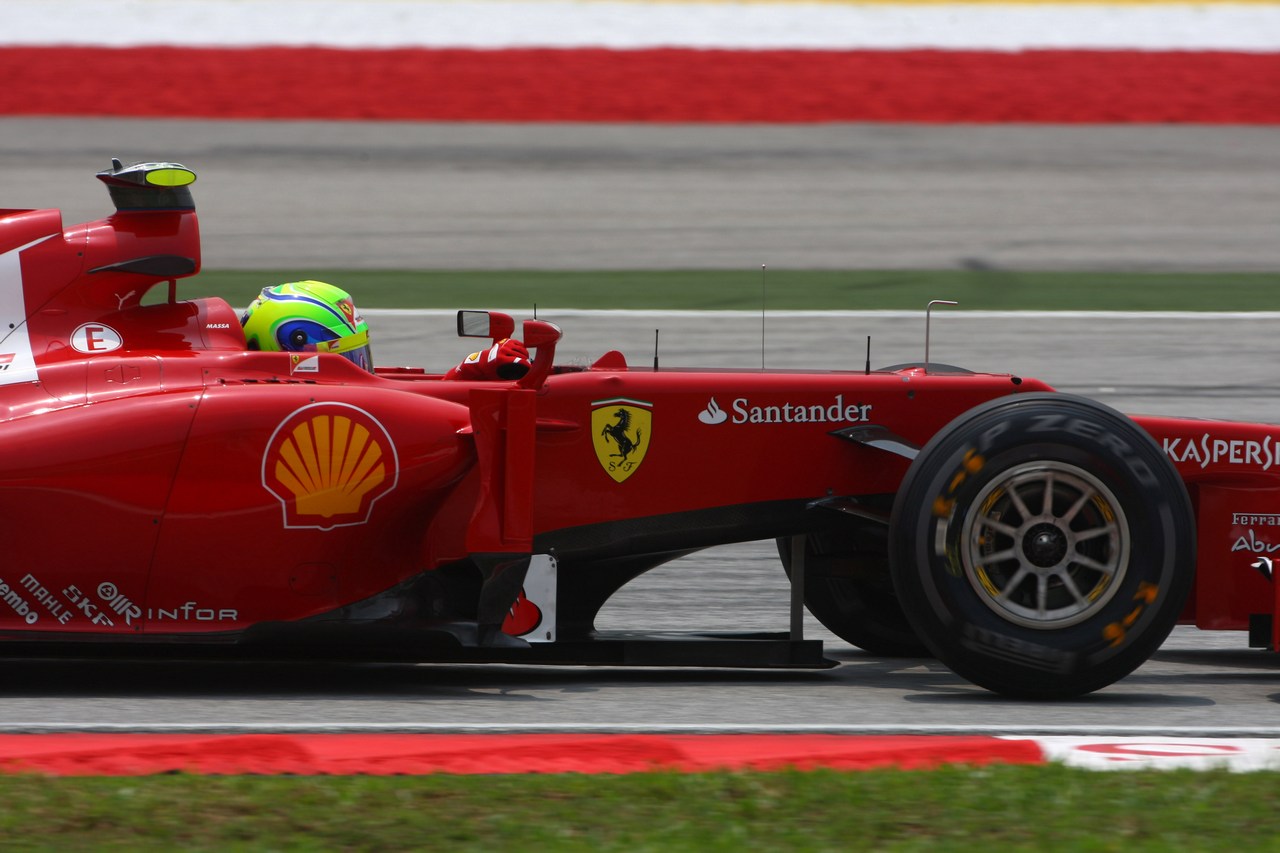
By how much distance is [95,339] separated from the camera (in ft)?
18.4

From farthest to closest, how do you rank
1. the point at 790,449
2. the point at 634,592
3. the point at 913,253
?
the point at 913,253
the point at 634,592
the point at 790,449

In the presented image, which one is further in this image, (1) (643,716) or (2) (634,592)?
(2) (634,592)

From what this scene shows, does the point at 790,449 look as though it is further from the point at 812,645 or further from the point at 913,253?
the point at 913,253

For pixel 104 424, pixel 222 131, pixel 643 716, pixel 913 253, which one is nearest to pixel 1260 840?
pixel 643 716

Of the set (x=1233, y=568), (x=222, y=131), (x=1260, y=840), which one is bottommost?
(x=1260, y=840)

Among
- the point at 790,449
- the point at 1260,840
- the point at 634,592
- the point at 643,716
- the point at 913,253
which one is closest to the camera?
the point at 1260,840

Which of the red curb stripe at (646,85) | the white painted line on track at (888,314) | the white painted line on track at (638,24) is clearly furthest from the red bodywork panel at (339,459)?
the white painted line on track at (638,24)

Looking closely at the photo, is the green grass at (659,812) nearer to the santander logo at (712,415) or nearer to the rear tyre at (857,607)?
the santander logo at (712,415)

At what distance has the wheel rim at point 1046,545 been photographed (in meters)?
5.16

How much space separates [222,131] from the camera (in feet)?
72.8

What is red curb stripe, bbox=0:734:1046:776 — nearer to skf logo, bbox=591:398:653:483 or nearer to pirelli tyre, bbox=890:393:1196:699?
pirelli tyre, bbox=890:393:1196:699

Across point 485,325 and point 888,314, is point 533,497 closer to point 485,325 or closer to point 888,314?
point 485,325

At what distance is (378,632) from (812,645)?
4.46 ft

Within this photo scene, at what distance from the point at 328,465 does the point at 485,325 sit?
78 cm
